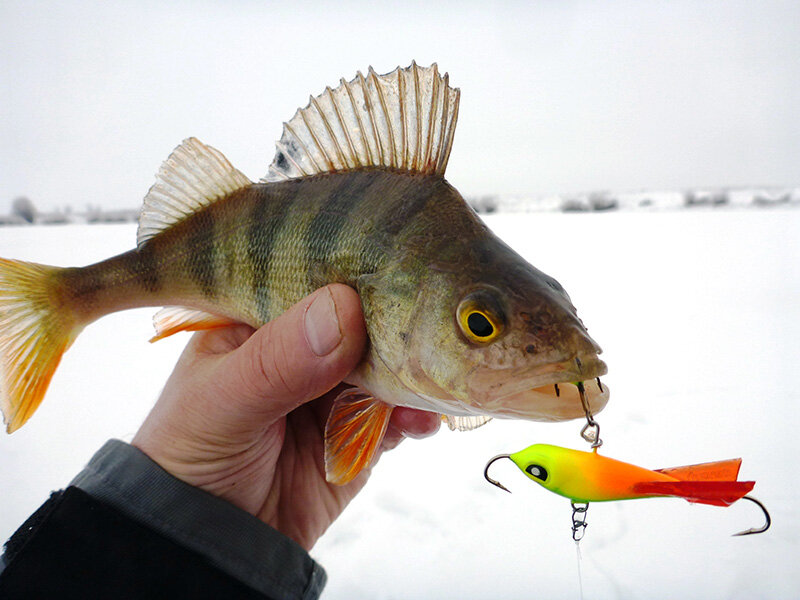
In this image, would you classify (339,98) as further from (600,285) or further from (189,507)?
(600,285)

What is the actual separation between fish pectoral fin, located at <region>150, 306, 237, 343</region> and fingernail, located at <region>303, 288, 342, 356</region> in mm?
333

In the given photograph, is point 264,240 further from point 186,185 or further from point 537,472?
point 537,472

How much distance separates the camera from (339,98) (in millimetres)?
814

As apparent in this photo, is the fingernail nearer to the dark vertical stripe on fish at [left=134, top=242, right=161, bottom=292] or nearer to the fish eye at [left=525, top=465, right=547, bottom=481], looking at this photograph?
the fish eye at [left=525, top=465, right=547, bottom=481]

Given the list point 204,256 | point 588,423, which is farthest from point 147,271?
point 588,423

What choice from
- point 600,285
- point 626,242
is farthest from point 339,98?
point 626,242

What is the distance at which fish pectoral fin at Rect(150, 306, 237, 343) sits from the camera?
0.96 meters

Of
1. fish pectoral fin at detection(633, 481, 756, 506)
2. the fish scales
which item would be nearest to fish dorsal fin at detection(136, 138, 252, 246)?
the fish scales

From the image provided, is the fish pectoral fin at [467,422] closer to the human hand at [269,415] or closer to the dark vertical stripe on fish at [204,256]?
the human hand at [269,415]

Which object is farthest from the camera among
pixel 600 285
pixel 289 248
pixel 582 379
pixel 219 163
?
pixel 600 285

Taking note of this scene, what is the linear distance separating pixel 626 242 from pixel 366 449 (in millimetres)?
2775

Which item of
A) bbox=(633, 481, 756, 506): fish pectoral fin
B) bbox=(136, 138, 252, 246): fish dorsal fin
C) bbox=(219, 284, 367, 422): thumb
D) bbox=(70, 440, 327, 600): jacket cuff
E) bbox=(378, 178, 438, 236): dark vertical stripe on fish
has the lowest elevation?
bbox=(70, 440, 327, 600): jacket cuff

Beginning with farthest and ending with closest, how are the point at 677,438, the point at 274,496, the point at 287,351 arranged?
the point at 677,438 → the point at 274,496 → the point at 287,351

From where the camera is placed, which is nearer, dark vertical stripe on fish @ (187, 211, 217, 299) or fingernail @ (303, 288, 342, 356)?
fingernail @ (303, 288, 342, 356)
